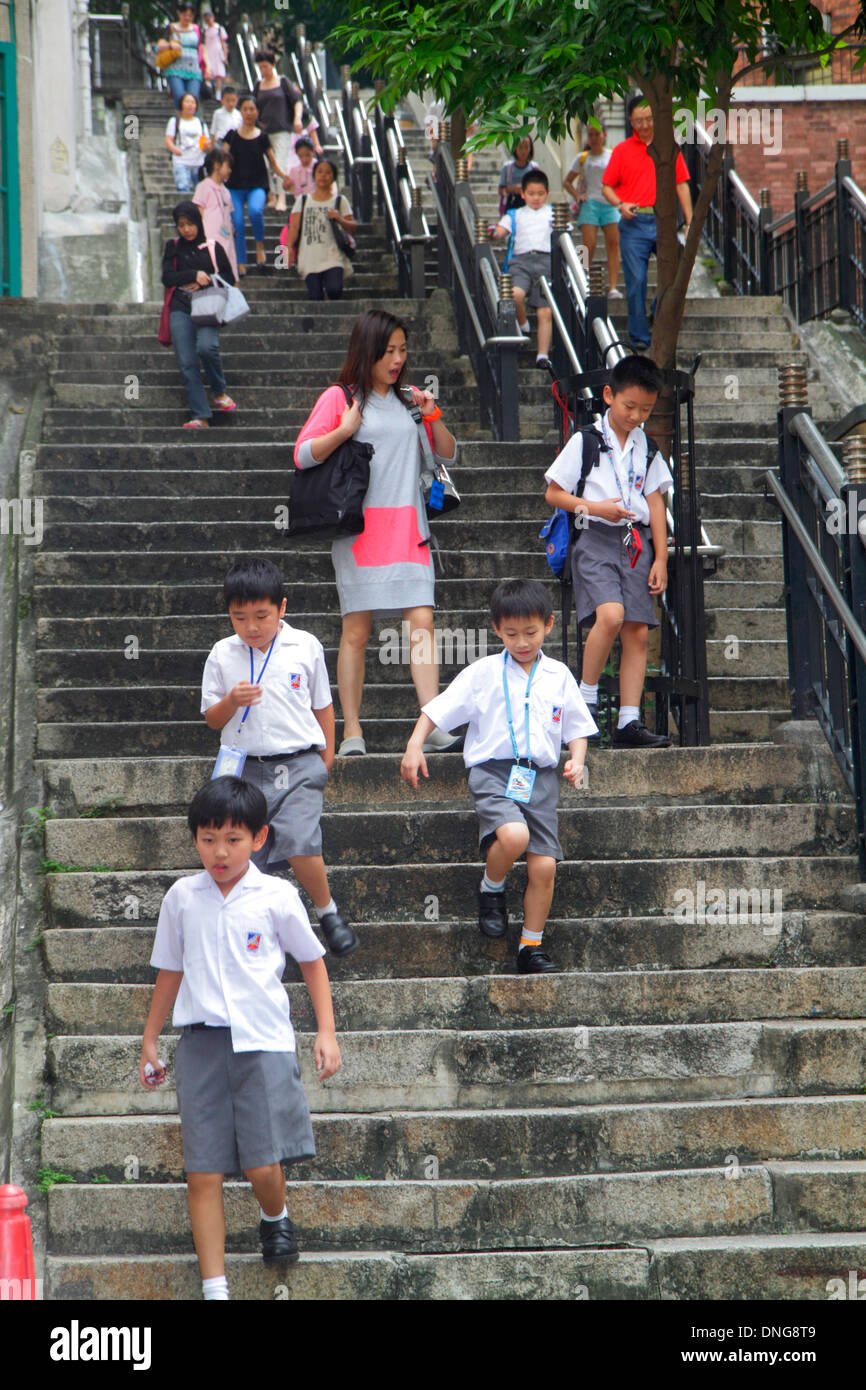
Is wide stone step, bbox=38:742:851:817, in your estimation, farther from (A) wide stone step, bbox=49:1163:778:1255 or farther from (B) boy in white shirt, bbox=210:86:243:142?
(B) boy in white shirt, bbox=210:86:243:142

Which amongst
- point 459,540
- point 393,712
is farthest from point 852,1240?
point 459,540

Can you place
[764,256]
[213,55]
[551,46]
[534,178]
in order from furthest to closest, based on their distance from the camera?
[213,55] → [764,256] → [534,178] → [551,46]

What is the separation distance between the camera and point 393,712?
292 inches

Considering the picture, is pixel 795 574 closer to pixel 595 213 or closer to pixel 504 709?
pixel 504 709

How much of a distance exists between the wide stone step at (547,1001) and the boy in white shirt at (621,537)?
1493mm

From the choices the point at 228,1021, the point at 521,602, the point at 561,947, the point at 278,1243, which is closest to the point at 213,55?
the point at 521,602

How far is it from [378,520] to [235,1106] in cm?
290

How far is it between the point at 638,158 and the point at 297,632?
25.4 feet

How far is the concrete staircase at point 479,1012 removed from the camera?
15.6 feet

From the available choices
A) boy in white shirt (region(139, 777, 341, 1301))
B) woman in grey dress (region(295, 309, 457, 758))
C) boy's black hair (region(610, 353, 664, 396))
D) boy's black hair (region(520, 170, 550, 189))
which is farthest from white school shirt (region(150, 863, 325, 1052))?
boy's black hair (region(520, 170, 550, 189))

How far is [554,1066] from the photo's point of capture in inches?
207

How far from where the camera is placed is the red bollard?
354 cm

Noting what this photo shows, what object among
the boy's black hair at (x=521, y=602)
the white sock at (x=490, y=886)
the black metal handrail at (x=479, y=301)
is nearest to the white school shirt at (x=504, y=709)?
the boy's black hair at (x=521, y=602)

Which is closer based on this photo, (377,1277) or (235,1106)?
(235,1106)
